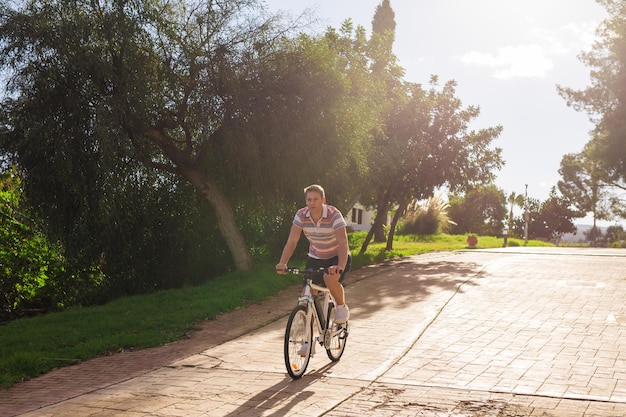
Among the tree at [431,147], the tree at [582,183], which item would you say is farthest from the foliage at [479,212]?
the tree at [431,147]

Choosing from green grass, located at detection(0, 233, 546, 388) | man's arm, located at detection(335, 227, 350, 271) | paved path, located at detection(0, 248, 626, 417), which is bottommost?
paved path, located at detection(0, 248, 626, 417)

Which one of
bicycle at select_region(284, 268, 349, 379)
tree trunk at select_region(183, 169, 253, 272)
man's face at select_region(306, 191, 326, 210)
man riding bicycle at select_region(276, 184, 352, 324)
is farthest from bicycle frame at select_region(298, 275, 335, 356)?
tree trunk at select_region(183, 169, 253, 272)

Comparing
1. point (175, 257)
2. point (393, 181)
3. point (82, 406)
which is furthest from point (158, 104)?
point (393, 181)

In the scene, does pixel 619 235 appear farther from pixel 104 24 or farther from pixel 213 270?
pixel 104 24

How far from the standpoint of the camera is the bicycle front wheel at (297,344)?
6836 millimetres

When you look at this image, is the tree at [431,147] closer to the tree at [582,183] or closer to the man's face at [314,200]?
the man's face at [314,200]

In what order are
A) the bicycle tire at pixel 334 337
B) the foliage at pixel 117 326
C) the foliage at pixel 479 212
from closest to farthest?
the bicycle tire at pixel 334 337 → the foliage at pixel 117 326 → the foliage at pixel 479 212

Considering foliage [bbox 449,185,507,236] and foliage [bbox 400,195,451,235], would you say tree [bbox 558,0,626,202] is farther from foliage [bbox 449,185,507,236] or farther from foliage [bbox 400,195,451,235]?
foliage [bbox 449,185,507,236]

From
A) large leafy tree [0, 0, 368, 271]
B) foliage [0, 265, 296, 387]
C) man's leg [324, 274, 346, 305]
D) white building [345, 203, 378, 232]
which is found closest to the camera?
man's leg [324, 274, 346, 305]

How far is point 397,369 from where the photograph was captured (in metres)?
7.63

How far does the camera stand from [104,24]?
13469 millimetres

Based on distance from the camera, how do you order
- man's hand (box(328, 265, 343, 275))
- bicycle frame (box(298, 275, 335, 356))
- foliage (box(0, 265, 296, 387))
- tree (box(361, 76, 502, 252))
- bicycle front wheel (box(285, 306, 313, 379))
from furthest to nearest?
tree (box(361, 76, 502, 252)) < foliage (box(0, 265, 296, 387)) < bicycle frame (box(298, 275, 335, 356)) < man's hand (box(328, 265, 343, 275)) < bicycle front wheel (box(285, 306, 313, 379))

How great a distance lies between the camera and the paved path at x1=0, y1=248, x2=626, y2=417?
20.2ft

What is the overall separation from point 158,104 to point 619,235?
208 feet
